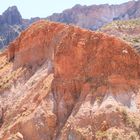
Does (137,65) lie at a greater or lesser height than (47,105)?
greater

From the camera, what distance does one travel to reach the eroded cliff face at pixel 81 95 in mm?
20656

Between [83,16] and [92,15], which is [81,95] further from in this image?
[92,15]

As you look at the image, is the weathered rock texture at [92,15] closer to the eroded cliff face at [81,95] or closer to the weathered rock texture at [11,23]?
the weathered rock texture at [11,23]

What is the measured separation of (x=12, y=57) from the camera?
33.4m

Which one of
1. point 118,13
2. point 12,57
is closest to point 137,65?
point 12,57

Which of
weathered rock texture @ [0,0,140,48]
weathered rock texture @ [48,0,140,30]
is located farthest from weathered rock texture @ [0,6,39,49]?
weathered rock texture @ [48,0,140,30]

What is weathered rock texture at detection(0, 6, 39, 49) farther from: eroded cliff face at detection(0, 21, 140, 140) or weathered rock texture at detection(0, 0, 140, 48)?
eroded cliff face at detection(0, 21, 140, 140)

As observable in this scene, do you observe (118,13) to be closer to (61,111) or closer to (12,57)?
(12,57)

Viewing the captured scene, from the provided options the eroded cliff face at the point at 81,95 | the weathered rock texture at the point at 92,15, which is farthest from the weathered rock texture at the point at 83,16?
the eroded cliff face at the point at 81,95

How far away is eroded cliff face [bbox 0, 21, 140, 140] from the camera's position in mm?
20656

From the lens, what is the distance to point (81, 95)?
22.5 meters

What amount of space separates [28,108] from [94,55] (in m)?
4.39

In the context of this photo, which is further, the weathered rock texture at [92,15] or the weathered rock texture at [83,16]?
the weathered rock texture at [92,15]

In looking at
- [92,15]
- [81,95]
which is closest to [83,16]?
[92,15]
